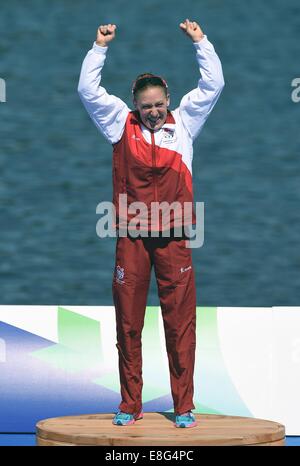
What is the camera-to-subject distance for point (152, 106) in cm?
798

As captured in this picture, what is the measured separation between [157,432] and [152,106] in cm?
158

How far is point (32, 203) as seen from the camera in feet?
69.5

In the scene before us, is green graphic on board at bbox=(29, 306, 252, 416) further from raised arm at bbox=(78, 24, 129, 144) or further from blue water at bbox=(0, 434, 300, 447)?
raised arm at bbox=(78, 24, 129, 144)

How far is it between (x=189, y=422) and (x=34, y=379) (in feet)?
4.81

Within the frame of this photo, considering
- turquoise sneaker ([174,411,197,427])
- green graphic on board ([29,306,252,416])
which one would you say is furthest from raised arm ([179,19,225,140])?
green graphic on board ([29,306,252,416])

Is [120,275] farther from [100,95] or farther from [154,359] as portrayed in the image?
[154,359]

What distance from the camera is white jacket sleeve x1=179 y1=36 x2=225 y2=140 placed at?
7.91 metres

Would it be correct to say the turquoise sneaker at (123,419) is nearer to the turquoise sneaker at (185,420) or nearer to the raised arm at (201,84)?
the turquoise sneaker at (185,420)

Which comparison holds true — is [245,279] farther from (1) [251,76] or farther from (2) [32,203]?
(1) [251,76]

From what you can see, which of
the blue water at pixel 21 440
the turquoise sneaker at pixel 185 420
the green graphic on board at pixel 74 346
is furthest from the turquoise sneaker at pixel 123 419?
the green graphic on board at pixel 74 346
